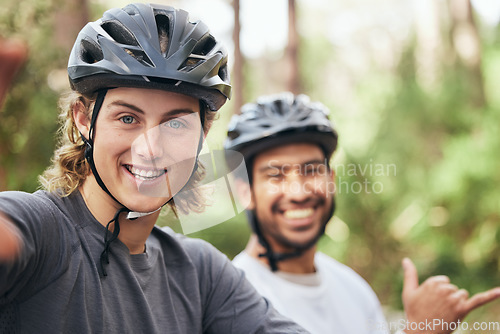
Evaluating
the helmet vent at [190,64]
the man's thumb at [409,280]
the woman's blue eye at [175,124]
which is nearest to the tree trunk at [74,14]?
the helmet vent at [190,64]

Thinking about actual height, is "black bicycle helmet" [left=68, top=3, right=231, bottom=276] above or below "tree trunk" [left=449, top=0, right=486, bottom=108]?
above

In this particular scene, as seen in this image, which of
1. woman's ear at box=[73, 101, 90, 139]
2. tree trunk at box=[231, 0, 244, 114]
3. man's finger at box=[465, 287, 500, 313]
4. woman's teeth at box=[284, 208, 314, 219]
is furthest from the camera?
tree trunk at box=[231, 0, 244, 114]

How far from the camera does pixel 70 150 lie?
2.19 m

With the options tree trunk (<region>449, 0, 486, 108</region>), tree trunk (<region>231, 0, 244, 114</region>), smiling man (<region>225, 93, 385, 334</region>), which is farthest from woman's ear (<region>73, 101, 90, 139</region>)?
tree trunk (<region>449, 0, 486, 108</region>)

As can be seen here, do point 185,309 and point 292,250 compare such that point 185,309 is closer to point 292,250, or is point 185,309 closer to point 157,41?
point 157,41

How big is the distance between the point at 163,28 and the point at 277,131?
1.41 m

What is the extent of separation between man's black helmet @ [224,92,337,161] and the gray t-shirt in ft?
3.83

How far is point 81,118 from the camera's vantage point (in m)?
2.11

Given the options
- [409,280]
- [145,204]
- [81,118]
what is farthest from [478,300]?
[81,118]

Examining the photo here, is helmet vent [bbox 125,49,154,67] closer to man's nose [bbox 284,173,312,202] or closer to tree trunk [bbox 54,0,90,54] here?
man's nose [bbox 284,173,312,202]

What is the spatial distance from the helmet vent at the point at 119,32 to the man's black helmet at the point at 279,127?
1.48 meters

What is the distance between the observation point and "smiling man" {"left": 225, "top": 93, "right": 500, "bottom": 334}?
329 cm

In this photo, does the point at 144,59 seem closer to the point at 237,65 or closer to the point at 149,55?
the point at 149,55

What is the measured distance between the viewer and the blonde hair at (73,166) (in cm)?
205
